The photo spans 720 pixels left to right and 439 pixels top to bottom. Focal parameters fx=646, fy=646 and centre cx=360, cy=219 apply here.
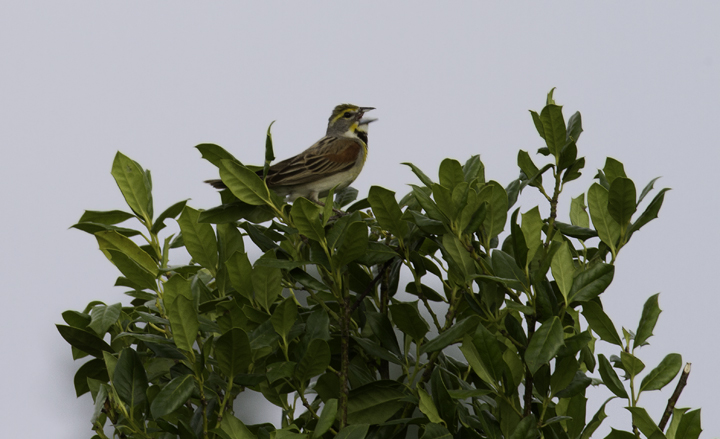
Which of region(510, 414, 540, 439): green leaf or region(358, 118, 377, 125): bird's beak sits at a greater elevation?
region(358, 118, 377, 125): bird's beak

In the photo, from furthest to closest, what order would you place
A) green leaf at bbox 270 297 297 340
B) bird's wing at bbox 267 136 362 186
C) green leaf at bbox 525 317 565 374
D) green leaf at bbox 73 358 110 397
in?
bird's wing at bbox 267 136 362 186, green leaf at bbox 73 358 110 397, green leaf at bbox 270 297 297 340, green leaf at bbox 525 317 565 374

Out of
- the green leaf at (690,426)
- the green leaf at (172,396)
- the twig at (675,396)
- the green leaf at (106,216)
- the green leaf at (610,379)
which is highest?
the green leaf at (106,216)

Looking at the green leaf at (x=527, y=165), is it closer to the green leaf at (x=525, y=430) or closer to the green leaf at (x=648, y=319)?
the green leaf at (x=648, y=319)

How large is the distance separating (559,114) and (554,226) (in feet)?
0.62

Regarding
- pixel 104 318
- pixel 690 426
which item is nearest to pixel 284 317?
pixel 104 318

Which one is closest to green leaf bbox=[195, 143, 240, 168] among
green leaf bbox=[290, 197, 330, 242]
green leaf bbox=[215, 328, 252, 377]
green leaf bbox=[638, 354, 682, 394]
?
green leaf bbox=[290, 197, 330, 242]

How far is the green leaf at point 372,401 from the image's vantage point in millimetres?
917

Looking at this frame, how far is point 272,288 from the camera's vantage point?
915 mm

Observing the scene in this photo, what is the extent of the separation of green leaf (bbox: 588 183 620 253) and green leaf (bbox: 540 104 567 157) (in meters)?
0.11

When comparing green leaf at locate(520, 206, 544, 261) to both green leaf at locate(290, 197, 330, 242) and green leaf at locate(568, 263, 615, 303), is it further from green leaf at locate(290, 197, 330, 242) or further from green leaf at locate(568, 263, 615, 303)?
green leaf at locate(290, 197, 330, 242)

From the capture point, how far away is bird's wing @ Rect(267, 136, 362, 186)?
129 centimetres

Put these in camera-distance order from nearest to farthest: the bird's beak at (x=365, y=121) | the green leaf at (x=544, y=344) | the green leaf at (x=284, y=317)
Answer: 1. the green leaf at (x=544, y=344)
2. the green leaf at (x=284, y=317)
3. the bird's beak at (x=365, y=121)

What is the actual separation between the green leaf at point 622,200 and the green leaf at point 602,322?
0.12 m

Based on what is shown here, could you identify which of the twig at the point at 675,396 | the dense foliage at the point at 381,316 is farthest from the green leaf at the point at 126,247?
the twig at the point at 675,396
